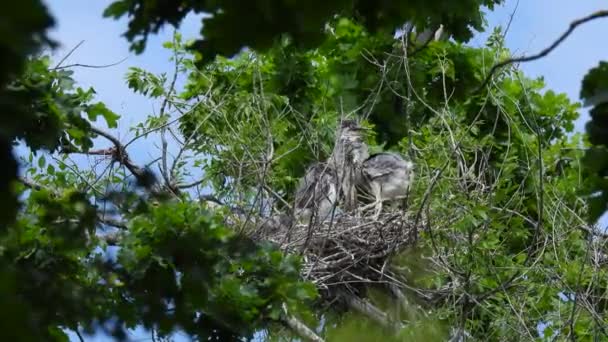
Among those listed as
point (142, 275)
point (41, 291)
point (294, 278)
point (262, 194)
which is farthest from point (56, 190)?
point (41, 291)

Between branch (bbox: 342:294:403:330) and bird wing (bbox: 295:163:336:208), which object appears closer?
branch (bbox: 342:294:403:330)

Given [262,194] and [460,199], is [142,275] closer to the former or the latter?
[262,194]

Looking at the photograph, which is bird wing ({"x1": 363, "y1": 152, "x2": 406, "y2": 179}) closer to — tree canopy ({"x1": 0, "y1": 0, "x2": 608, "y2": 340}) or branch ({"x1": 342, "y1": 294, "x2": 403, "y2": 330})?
tree canopy ({"x1": 0, "y1": 0, "x2": 608, "y2": 340})

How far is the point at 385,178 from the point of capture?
698 cm

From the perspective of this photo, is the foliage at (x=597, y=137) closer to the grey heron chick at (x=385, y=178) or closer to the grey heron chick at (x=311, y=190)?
the grey heron chick at (x=311, y=190)

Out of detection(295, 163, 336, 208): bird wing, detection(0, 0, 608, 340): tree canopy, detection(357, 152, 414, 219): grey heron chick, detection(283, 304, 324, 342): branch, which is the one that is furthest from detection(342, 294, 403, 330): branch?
detection(357, 152, 414, 219): grey heron chick

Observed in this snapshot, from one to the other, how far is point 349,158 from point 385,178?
0.32m

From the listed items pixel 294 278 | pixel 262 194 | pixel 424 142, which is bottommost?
pixel 294 278

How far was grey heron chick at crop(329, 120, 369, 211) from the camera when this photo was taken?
6.48 m

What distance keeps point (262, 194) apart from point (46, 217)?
3.04 meters

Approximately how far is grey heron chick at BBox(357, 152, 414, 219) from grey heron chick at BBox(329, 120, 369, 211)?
116mm

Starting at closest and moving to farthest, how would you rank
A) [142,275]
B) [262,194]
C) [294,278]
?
[142,275] < [294,278] < [262,194]

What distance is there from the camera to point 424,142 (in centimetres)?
614

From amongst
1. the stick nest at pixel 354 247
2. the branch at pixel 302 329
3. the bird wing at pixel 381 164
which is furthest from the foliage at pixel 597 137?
the bird wing at pixel 381 164
